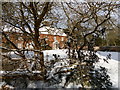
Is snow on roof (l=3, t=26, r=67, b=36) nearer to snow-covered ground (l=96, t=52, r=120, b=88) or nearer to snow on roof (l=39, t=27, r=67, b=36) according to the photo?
snow on roof (l=39, t=27, r=67, b=36)

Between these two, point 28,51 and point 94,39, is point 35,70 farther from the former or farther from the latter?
point 94,39

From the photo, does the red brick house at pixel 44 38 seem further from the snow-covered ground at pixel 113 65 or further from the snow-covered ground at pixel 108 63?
the snow-covered ground at pixel 113 65

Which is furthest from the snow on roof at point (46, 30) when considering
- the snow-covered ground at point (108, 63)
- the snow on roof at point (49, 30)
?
the snow-covered ground at point (108, 63)

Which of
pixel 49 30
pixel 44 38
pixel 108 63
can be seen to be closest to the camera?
pixel 108 63

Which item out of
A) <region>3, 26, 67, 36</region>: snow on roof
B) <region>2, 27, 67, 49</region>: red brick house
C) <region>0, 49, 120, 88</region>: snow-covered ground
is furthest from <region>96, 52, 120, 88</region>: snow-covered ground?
<region>3, 26, 67, 36</region>: snow on roof

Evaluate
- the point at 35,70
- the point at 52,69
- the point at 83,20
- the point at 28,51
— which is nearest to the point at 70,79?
the point at 52,69

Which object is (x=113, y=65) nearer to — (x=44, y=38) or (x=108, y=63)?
(x=108, y=63)

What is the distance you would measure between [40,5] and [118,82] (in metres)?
1.10

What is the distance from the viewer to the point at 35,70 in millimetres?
1042

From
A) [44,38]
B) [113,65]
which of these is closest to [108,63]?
[113,65]

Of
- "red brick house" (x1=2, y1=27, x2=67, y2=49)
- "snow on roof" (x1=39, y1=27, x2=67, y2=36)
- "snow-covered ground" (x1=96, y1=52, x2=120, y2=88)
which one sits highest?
"snow on roof" (x1=39, y1=27, x2=67, y2=36)

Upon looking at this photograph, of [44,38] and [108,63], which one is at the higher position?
[44,38]

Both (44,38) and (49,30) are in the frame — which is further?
(49,30)

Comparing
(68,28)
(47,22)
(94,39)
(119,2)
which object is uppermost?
(119,2)
